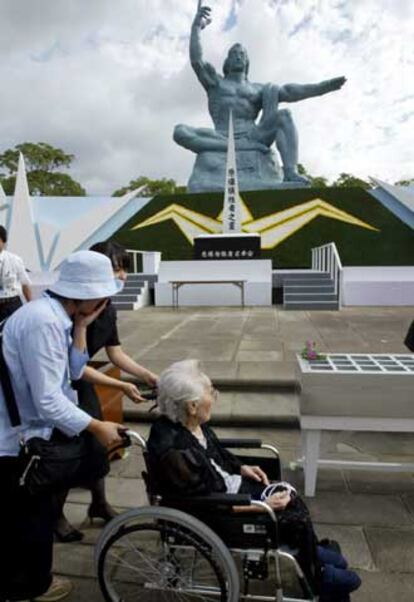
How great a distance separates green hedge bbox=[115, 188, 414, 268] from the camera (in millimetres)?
15875

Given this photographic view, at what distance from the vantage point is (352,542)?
7.29ft

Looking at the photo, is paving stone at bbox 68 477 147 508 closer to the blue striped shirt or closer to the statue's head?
the blue striped shirt

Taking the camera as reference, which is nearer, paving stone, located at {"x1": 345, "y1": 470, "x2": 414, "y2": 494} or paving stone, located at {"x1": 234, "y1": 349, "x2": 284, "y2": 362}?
paving stone, located at {"x1": 345, "y1": 470, "x2": 414, "y2": 494}

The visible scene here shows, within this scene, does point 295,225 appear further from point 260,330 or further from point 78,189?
point 78,189

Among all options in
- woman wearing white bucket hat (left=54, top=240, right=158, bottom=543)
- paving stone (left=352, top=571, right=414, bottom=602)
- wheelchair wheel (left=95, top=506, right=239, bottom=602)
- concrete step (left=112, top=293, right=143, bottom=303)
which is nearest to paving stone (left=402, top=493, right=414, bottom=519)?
paving stone (left=352, top=571, right=414, bottom=602)

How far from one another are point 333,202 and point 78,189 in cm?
2482

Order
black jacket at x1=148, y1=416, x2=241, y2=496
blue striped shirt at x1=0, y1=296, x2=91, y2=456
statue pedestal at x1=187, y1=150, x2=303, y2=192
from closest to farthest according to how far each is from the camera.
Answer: blue striped shirt at x1=0, y1=296, x2=91, y2=456
black jacket at x1=148, y1=416, x2=241, y2=496
statue pedestal at x1=187, y1=150, x2=303, y2=192

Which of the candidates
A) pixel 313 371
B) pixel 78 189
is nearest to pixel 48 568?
pixel 313 371

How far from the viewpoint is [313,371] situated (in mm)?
2459

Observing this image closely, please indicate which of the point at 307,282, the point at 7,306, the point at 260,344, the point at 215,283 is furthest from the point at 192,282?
the point at 7,306

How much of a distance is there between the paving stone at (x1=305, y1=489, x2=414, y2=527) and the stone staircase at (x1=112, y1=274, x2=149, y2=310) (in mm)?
Answer: 7779

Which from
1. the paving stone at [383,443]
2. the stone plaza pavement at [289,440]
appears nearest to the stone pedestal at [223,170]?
the stone plaza pavement at [289,440]

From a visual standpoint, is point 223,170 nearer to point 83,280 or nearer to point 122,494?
point 122,494

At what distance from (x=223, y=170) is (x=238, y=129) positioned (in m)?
2.13
